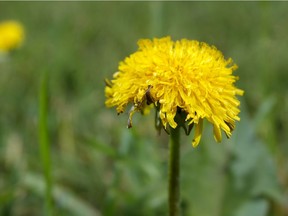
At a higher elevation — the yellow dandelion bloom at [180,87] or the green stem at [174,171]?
the yellow dandelion bloom at [180,87]

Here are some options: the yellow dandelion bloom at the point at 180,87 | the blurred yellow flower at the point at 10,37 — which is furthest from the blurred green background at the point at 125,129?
the yellow dandelion bloom at the point at 180,87

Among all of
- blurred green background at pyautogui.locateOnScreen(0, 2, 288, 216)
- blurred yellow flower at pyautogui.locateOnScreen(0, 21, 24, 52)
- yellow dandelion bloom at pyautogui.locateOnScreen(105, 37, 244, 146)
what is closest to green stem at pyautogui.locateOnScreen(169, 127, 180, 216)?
yellow dandelion bloom at pyautogui.locateOnScreen(105, 37, 244, 146)

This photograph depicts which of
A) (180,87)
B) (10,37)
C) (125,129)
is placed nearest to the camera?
(180,87)

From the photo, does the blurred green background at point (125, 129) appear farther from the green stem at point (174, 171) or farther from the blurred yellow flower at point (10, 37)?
the green stem at point (174, 171)

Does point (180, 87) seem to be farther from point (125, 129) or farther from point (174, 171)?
point (125, 129)

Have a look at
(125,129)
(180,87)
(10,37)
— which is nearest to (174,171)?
(180,87)

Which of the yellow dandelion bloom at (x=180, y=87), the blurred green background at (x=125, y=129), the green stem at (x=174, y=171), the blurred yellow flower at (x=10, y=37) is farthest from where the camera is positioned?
the blurred yellow flower at (x=10, y=37)

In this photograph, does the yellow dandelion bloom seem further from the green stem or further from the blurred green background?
the blurred green background
